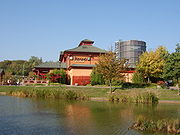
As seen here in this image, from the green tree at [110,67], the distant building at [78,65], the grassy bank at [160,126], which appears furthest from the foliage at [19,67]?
the grassy bank at [160,126]

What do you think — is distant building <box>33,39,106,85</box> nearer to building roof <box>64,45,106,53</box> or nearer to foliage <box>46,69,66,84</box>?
building roof <box>64,45,106,53</box>

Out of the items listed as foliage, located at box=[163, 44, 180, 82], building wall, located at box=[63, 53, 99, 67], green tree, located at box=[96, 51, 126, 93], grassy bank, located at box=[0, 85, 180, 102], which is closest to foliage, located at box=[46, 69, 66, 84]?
building wall, located at box=[63, 53, 99, 67]

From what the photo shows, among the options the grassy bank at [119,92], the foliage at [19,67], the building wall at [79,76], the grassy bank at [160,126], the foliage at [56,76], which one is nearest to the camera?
the grassy bank at [160,126]

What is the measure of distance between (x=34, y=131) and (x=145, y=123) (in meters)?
6.04

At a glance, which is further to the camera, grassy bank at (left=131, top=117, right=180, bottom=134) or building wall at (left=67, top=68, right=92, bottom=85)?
building wall at (left=67, top=68, right=92, bottom=85)

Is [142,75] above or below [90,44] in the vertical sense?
below

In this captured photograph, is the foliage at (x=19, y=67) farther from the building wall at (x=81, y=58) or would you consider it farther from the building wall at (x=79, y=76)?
the building wall at (x=79, y=76)

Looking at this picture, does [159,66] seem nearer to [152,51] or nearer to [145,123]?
[152,51]

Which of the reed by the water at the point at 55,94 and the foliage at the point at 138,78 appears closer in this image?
the reed by the water at the point at 55,94

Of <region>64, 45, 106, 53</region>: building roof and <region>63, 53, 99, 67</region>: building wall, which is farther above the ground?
<region>64, 45, 106, 53</region>: building roof

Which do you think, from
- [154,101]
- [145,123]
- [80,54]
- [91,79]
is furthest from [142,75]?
[145,123]

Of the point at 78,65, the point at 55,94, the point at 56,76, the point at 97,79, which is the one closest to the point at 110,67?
the point at 97,79

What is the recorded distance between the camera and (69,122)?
536 inches

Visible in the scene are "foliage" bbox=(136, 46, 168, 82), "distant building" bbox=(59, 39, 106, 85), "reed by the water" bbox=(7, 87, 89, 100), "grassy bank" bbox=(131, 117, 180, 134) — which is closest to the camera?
"grassy bank" bbox=(131, 117, 180, 134)
